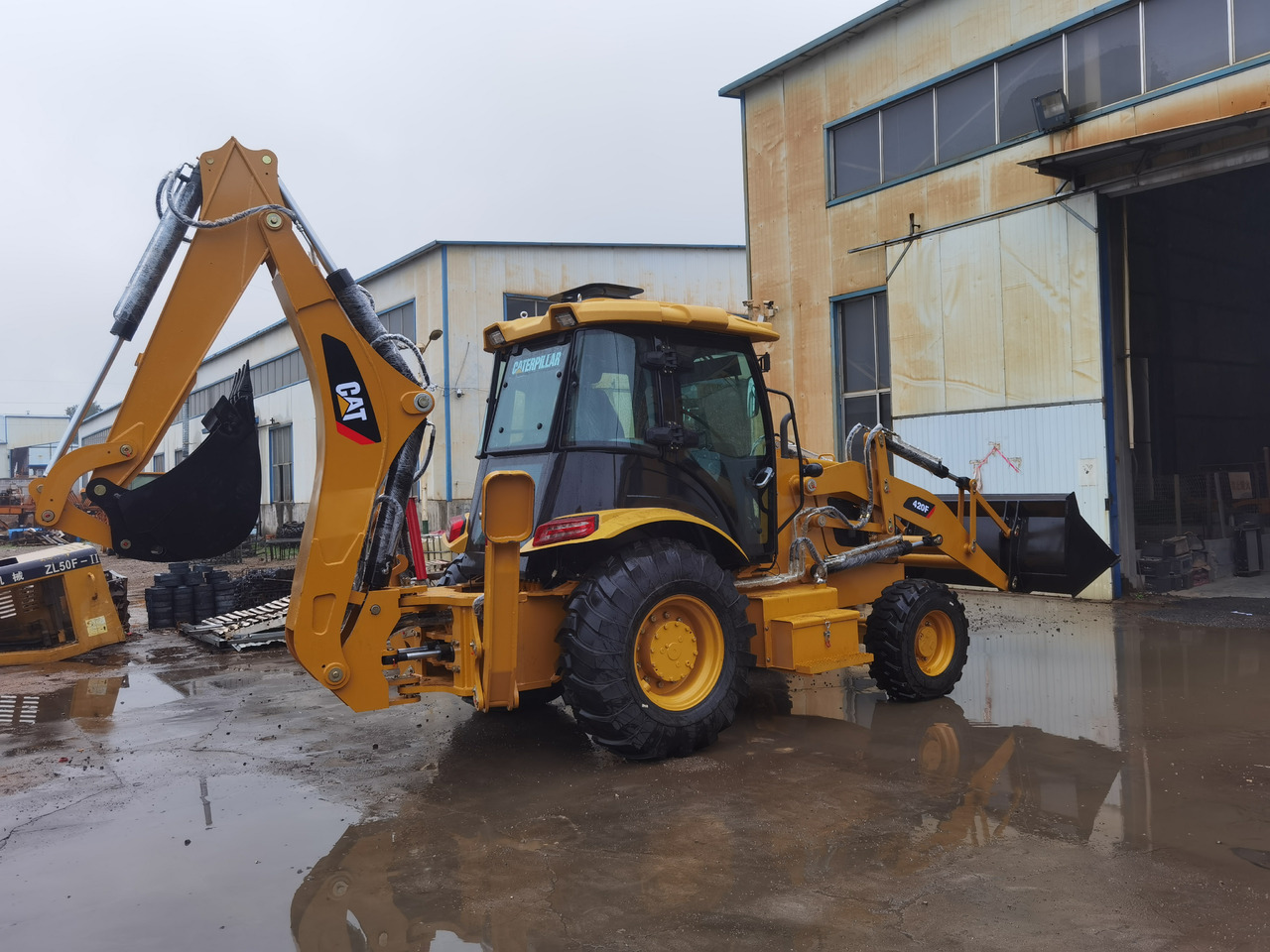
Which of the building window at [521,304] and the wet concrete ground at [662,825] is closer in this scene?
the wet concrete ground at [662,825]

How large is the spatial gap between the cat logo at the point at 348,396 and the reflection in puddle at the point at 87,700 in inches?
147

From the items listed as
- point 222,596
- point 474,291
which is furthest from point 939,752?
point 474,291

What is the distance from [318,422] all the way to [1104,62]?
10.5m

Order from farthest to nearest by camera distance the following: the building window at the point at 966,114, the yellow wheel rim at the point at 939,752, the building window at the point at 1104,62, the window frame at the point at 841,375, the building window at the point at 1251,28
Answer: the window frame at the point at 841,375 < the building window at the point at 966,114 < the building window at the point at 1104,62 < the building window at the point at 1251,28 < the yellow wheel rim at the point at 939,752

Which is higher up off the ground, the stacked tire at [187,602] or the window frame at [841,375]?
the window frame at [841,375]

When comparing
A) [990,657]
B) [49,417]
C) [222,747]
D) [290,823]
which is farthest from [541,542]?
[49,417]

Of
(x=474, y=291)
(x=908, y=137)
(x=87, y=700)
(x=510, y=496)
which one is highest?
(x=474, y=291)

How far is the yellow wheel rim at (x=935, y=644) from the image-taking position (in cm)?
700

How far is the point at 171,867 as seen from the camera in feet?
13.7

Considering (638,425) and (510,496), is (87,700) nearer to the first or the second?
(510,496)

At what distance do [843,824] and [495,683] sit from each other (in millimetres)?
1878

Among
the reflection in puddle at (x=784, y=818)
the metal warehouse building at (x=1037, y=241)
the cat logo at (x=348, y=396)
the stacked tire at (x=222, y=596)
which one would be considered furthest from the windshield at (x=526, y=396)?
the stacked tire at (x=222, y=596)

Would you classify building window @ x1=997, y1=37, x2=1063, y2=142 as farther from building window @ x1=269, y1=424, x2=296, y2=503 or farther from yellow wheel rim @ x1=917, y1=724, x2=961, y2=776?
building window @ x1=269, y1=424, x2=296, y2=503

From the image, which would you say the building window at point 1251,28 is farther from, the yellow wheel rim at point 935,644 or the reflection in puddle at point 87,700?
the reflection in puddle at point 87,700
